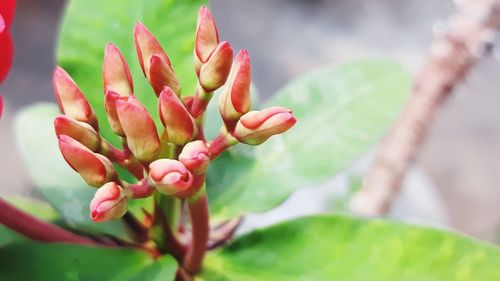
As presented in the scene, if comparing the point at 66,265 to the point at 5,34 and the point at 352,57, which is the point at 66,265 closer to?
the point at 5,34

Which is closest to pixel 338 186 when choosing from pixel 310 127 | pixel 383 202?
pixel 383 202

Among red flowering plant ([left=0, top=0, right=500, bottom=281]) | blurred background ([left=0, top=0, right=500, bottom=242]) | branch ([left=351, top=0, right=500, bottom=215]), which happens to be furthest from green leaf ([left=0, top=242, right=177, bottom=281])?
blurred background ([left=0, top=0, right=500, bottom=242])

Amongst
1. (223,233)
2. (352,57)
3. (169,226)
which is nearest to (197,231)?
(169,226)

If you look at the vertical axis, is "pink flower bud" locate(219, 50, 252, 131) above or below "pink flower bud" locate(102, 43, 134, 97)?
above

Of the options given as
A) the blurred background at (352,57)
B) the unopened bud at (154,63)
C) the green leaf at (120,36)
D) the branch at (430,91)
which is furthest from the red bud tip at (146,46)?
the blurred background at (352,57)

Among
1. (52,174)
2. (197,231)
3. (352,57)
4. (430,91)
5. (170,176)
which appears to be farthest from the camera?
(352,57)

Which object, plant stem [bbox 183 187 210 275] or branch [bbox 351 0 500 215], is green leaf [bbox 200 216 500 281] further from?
branch [bbox 351 0 500 215]

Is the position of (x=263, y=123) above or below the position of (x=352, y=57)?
above

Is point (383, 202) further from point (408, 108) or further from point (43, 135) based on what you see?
point (43, 135)
